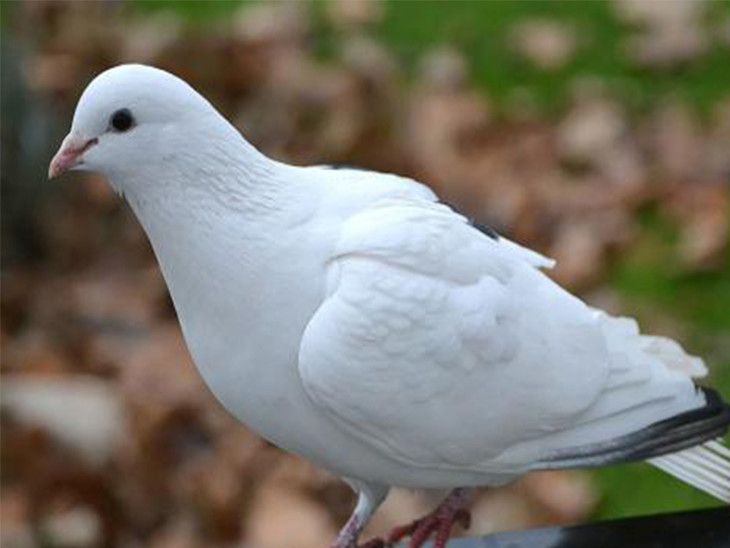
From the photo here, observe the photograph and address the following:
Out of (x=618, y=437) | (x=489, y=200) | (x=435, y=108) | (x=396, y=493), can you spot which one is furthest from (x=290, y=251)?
(x=435, y=108)

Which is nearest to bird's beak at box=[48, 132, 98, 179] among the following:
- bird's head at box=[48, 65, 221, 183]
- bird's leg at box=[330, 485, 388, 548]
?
bird's head at box=[48, 65, 221, 183]

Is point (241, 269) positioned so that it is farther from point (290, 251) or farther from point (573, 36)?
point (573, 36)

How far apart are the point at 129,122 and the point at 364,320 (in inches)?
13.7

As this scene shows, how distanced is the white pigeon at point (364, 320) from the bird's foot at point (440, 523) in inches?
3.1

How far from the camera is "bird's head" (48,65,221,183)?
198 centimetres

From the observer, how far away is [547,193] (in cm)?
484

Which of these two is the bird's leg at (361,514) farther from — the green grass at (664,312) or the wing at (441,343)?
the green grass at (664,312)

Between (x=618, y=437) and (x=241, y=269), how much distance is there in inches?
21.5

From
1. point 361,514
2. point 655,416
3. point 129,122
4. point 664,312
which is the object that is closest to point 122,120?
point 129,122

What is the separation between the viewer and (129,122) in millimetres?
1997

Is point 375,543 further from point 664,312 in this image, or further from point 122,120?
point 664,312

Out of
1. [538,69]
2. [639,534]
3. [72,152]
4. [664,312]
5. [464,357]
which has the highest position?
[72,152]

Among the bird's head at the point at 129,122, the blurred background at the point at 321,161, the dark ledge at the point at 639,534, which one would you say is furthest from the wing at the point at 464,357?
the blurred background at the point at 321,161

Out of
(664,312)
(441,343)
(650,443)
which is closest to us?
(441,343)
